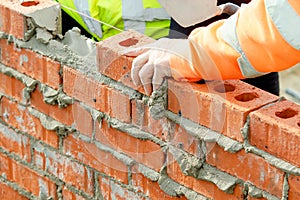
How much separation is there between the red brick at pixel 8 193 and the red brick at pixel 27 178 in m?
0.05

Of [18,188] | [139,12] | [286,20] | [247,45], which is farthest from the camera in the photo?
[18,188]

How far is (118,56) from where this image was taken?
8.46 ft

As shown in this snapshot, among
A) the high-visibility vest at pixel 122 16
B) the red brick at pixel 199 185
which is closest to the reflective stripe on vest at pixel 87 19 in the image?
the high-visibility vest at pixel 122 16

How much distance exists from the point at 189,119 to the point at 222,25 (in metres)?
0.32

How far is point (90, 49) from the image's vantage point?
8.91 ft

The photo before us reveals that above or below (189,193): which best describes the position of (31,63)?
above

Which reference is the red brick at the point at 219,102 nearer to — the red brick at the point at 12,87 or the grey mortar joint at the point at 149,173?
the grey mortar joint at the point at 149,173

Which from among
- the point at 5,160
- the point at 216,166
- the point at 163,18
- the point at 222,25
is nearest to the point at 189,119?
the point at 216,166

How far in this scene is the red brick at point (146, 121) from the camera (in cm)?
254

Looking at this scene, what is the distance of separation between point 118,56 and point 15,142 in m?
0.76

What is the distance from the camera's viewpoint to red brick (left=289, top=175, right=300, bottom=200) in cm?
223

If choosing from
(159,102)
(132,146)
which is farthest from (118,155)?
(159,102)

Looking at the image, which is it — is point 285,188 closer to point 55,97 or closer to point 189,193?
point 189,193

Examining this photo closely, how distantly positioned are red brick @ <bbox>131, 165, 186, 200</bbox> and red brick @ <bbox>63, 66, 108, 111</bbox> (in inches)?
9.7
